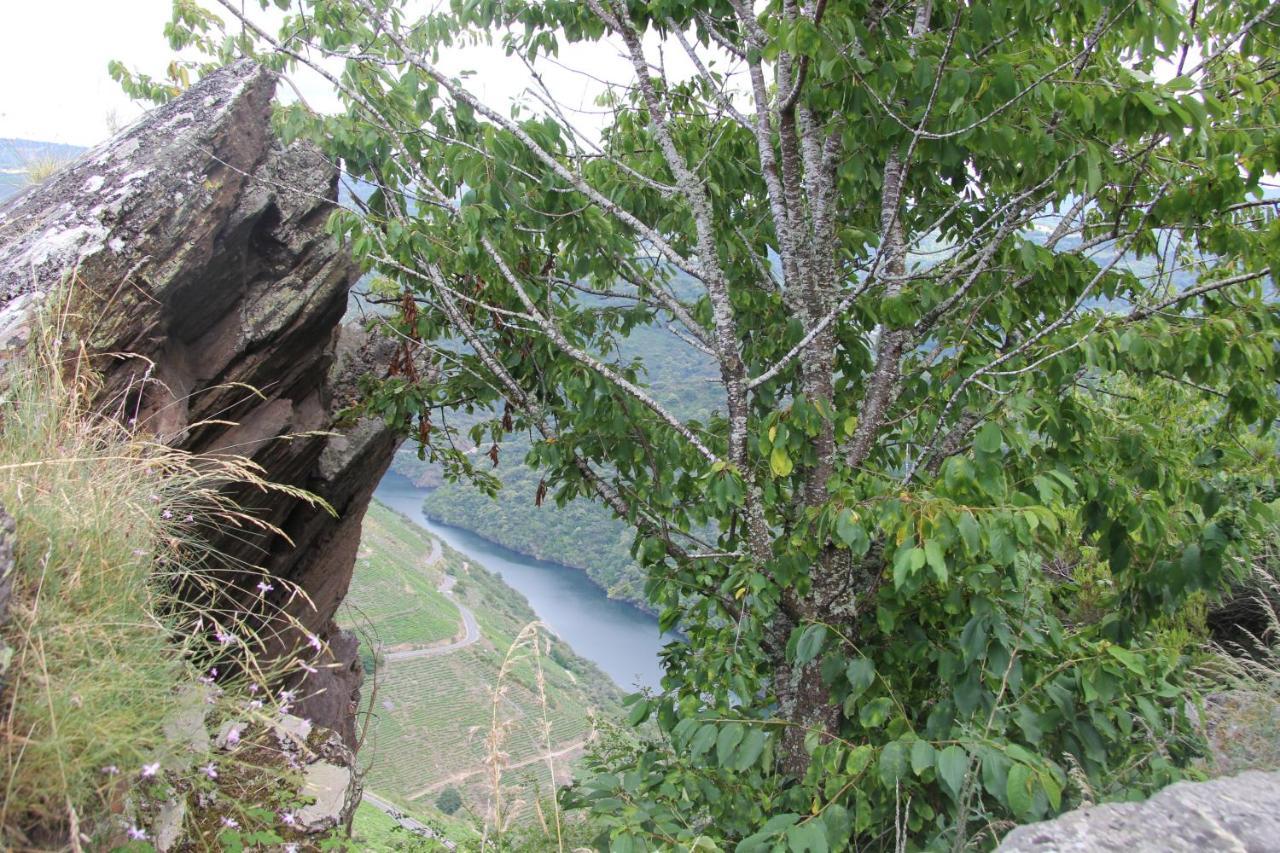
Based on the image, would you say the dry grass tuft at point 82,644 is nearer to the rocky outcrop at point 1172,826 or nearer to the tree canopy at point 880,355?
the tree canopy at point 880,355

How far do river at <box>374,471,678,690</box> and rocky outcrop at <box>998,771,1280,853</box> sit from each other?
2578cm

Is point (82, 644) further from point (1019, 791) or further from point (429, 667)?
point (429, 667)

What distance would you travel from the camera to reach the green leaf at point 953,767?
2.44 meters

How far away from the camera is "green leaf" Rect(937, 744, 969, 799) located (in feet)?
8.02

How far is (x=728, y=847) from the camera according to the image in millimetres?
3439

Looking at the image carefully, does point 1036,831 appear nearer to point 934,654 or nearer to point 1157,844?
point 1157,844

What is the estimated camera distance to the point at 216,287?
5059mm

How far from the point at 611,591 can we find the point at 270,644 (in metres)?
2.86

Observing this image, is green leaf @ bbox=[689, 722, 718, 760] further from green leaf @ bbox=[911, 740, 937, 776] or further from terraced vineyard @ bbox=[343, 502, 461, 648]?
terraced vineyard @ bbox=[343, 502, 461, 648]

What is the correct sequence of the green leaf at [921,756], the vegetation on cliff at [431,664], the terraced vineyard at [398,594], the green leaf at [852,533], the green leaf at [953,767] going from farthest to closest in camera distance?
the terraced vineyard at [398,594] → the vegetation on cliff at [431,664] → the green leaf at [852,533] → the green leaf at [921,756] → the green leaf at [953,767]

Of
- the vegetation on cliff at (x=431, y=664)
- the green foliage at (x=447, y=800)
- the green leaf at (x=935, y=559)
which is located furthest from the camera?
the vegetation on cliff at (x=431, y=664)

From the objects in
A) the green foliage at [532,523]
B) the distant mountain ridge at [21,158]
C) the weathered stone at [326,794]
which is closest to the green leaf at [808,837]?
the weathered stone at [326,794]

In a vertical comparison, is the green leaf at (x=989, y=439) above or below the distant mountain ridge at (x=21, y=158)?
above

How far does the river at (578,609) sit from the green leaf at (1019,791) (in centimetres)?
2543
